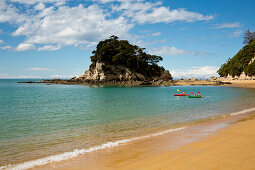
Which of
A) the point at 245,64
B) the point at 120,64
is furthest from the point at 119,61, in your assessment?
the point at 245,64

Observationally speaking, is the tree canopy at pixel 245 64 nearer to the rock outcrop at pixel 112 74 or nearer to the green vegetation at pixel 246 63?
the green vegetation at pixel 246 63

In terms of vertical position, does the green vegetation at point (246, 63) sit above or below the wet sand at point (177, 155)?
above

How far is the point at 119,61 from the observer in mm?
94312

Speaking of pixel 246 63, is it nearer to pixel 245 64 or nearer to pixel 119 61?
pixel 245 64

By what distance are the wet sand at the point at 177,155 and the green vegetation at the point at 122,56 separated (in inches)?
3311

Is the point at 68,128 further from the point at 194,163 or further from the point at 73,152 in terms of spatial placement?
the point at 194,163

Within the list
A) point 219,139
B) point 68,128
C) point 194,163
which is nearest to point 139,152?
point 194,163

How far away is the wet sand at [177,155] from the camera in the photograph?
6017mm

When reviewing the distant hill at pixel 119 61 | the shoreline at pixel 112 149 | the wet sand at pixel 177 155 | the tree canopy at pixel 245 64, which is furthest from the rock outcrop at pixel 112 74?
the wet sand at pixel 177 155

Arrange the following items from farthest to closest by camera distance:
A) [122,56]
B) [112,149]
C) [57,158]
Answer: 1. [122,56]
2. [112,149]
3. [57,158]

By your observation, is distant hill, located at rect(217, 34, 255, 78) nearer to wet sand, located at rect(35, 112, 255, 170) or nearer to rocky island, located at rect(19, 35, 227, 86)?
rocky island, located at rect(19, 35, 227, 86)

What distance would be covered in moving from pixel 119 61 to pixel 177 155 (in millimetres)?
88661

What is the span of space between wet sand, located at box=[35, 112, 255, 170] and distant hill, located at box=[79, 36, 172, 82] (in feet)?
276

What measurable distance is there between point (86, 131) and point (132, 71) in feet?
282
